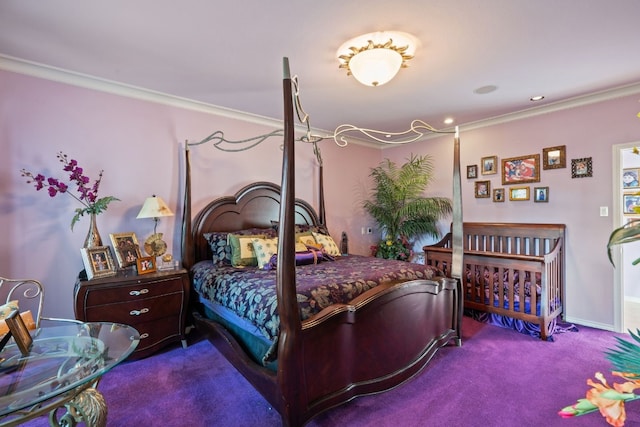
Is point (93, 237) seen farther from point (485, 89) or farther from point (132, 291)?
point (485, 89)

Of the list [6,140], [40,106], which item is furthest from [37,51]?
[6,140]

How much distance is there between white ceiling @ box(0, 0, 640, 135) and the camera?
183 centimetres

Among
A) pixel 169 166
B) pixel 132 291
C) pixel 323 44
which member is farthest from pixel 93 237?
pixel 323 44

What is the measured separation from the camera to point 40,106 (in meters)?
2.55

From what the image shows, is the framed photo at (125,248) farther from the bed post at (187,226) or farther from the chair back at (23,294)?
the chair back at (23,294)

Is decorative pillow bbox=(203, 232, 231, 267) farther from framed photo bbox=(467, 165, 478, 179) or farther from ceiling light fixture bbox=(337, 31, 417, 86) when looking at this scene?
framed photo bbox=(467, 165, 478, 179)

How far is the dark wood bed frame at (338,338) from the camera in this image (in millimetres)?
1655

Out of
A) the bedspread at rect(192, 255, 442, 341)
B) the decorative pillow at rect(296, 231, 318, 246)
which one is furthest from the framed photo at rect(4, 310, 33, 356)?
the decorative pillow at rect(296, 231, 318, 246)

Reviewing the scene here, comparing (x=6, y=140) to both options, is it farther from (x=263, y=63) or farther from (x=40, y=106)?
(x=263, y=63)

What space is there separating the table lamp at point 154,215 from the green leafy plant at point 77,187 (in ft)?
0.87

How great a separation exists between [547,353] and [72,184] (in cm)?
448

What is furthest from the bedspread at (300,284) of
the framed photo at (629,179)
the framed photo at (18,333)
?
the framed photo at (629,179)

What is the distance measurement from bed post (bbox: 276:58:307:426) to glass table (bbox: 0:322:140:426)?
79cm

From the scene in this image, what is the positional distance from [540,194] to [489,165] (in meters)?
0.70
